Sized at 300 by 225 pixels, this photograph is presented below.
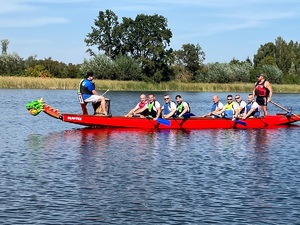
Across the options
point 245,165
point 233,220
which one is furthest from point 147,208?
point 245,165

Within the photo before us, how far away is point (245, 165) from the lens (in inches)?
704

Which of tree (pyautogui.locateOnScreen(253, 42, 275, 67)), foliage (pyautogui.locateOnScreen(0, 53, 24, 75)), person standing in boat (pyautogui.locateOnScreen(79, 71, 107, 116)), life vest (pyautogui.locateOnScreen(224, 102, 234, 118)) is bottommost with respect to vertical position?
life vest (pyautogui.locateOnScreen(224, 102, 234, 118))

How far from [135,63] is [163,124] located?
5450 centimetres

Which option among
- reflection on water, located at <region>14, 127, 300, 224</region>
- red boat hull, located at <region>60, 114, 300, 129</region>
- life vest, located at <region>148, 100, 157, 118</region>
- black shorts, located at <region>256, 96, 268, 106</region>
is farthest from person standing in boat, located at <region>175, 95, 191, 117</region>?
black shorts, located at <region>256, 96, 268, 106</region>

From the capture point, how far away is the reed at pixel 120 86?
59.6 meters

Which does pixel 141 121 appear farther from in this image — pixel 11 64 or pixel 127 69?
pixel 11 64

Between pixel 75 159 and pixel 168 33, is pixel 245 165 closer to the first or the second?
pixel 75 159

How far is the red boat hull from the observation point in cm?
2486

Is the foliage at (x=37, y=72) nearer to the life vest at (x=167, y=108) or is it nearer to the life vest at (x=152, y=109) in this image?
the life vest at (x=167, y=108)

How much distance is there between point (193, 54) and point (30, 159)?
93.0 meters

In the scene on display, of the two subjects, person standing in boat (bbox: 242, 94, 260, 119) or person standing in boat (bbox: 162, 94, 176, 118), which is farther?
person standing in boat (bbox: 242, 94, 260, 119)

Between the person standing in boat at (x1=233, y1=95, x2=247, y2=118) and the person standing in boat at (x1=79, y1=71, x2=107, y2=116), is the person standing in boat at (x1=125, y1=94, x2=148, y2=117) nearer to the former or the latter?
the person standing in boat at (x1=79, y1=71, x2=107, y2=116)

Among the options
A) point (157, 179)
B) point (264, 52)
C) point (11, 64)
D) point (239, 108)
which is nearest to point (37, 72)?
point (11, 64)

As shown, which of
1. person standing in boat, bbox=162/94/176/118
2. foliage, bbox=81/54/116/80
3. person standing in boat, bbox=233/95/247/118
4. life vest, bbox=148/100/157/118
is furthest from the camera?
foliage, bbox=81/54/116/80
